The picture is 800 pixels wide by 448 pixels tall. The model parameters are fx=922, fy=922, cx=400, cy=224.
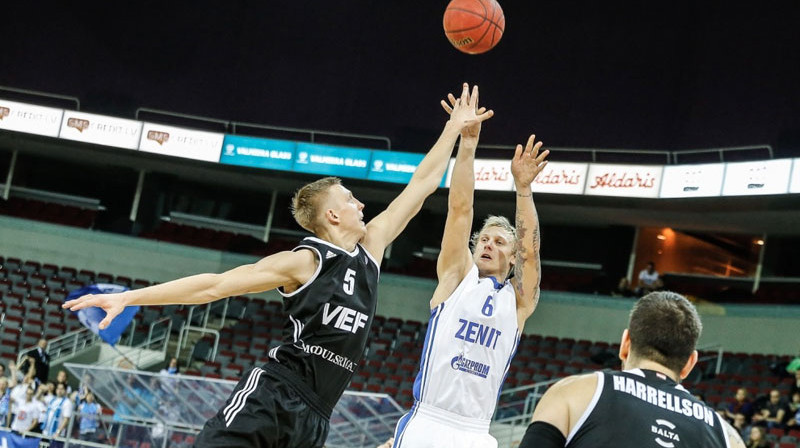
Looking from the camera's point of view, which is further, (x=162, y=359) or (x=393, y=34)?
(x=393, y=34)

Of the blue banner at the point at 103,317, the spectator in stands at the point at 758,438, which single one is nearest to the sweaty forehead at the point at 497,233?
the spectator in stands at the point at 758,438

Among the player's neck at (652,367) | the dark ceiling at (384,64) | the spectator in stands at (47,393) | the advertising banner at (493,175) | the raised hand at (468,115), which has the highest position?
the dark ceiling at (384,64)

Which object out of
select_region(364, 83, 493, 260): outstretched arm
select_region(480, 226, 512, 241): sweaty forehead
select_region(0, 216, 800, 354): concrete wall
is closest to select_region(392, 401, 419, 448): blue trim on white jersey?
select_region(364, 83, 493, 260): outstretched arm

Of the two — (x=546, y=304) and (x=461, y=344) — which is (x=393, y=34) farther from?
(x=461, y=344)

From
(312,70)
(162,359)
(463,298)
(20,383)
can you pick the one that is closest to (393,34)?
(312,70)

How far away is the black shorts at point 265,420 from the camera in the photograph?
13.1ft

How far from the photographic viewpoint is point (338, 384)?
432 cm

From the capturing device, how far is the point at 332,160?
68.8ft

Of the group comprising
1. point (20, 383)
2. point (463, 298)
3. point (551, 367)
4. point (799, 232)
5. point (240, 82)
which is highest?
point (240, 82)

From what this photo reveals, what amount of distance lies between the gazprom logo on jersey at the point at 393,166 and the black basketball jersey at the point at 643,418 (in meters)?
17.5

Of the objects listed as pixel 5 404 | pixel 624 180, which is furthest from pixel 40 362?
pixel 624 180

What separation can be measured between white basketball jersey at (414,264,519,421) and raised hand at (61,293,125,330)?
1898mm

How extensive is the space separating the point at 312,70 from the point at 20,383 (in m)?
12.4

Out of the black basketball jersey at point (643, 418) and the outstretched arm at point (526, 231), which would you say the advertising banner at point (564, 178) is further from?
the black basketball jersey at point (643, 418)
